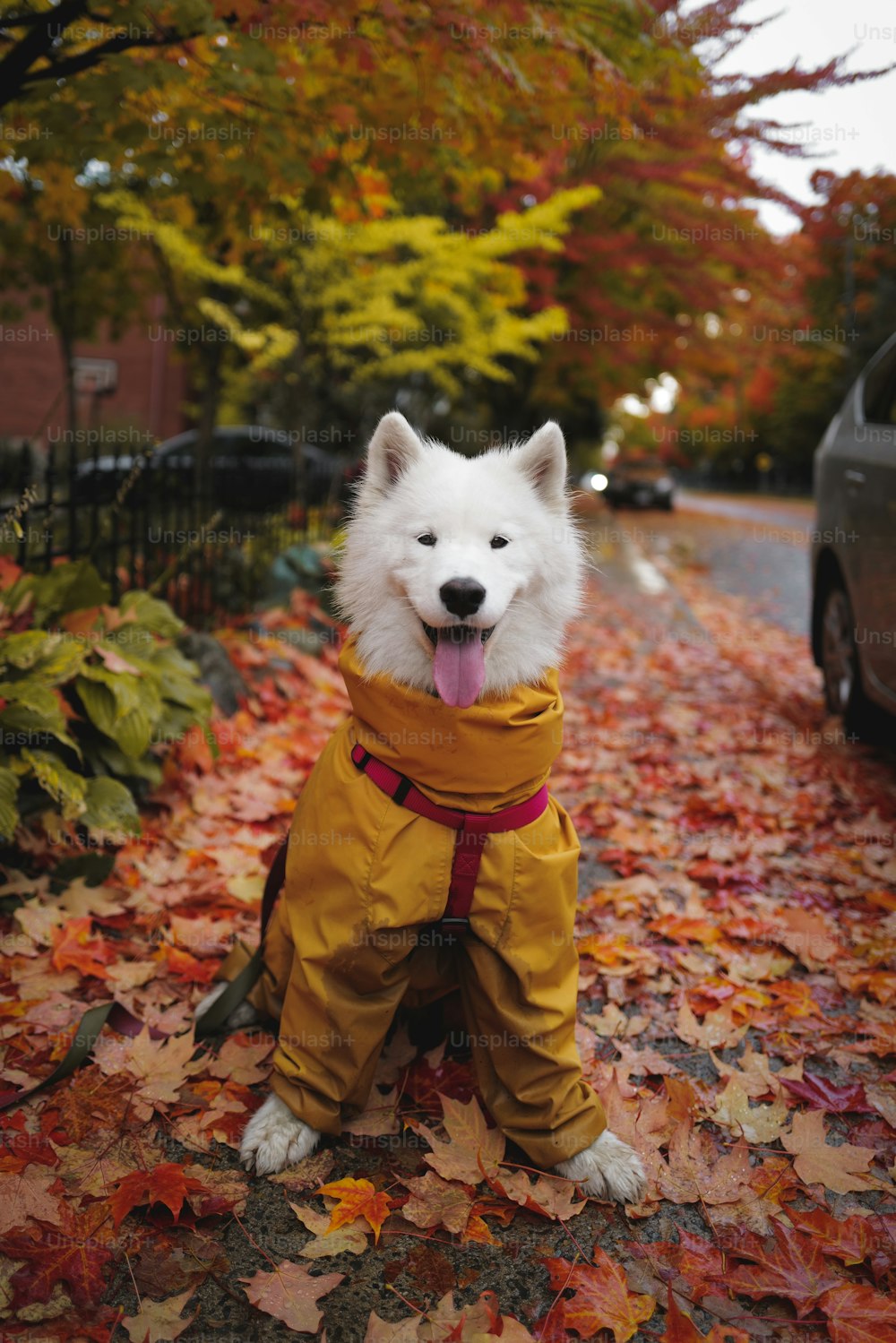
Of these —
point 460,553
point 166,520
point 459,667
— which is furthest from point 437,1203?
point 166,520

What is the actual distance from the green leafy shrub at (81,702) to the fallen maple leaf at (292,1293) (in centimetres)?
168

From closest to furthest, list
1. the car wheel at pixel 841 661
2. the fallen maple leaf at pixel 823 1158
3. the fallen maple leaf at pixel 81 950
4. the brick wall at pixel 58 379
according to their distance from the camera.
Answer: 1. the fallen maple leaf at pixel 823 1158
2. the fallen maple leaf at pixel 81 950
3. the car wheel at pixel 841 661
4. the brick wall at pixel 58 379

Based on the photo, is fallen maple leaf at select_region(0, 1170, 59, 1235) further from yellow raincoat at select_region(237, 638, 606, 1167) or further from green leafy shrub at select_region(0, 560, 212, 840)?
green leafy shrub at select_region(0, 560, 212, 840)

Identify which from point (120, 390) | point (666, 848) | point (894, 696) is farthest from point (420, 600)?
point (120, 390)

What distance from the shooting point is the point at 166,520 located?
5621 mm

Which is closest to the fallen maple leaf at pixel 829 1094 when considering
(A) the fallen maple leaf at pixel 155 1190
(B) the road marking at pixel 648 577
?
A: (A) the fallen maple leaf at pixel 155 1190

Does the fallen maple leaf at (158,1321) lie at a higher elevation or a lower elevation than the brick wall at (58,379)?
lower

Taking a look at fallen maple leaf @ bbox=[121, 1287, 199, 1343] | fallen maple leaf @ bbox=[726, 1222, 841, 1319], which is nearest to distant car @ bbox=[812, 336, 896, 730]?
fallen maple leaf @ bbox=[726, 1222, 841, 1319]

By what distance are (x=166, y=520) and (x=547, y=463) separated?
384 centimetres

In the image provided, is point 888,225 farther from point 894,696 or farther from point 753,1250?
point 753,1250

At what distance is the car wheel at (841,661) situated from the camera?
16.8 feet

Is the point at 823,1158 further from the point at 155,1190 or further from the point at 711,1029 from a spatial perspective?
the point at 155,1190

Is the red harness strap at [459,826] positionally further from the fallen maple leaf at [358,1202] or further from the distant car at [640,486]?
the distant car at [640,486]

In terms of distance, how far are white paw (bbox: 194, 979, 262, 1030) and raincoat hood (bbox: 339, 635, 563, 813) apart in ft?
3.77
